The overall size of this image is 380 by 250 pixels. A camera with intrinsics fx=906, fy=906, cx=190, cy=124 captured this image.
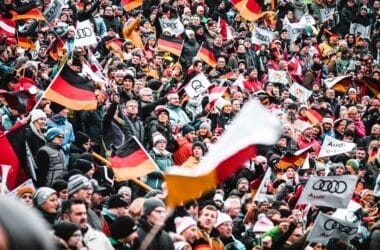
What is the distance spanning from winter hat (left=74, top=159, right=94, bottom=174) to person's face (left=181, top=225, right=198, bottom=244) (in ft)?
6.39

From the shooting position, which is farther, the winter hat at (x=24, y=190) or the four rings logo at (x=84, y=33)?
the four rings logo at (x=84, y=33)

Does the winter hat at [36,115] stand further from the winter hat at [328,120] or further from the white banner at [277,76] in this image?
the white banner at [277,76]

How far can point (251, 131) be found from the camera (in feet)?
9.58

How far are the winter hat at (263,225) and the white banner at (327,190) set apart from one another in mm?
450

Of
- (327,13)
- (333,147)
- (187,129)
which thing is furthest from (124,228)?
(327,13)

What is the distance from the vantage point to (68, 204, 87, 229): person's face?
5.95 metres

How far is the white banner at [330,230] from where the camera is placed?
321 inches

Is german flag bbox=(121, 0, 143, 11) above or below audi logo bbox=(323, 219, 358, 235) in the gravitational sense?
below

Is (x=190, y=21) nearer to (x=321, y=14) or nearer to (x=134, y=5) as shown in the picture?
(x=134, y=5)

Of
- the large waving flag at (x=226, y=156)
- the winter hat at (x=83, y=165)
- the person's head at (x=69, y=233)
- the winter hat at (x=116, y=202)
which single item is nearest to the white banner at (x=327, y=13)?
the winter hat at (x=83, y=165)

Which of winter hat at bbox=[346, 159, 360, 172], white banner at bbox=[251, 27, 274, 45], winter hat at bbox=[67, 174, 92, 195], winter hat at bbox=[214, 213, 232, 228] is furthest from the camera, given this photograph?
white banner at bbox=[251, 27, 274, 45]

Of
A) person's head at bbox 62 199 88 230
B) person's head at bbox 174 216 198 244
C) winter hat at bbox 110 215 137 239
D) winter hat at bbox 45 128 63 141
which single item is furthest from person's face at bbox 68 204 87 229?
winter hat at bbox 45 128 63 141

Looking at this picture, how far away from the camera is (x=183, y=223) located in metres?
6.84

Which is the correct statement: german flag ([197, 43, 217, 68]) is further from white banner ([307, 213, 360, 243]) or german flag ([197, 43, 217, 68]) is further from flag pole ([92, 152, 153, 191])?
white banner ([307, 213, 360, 243])
